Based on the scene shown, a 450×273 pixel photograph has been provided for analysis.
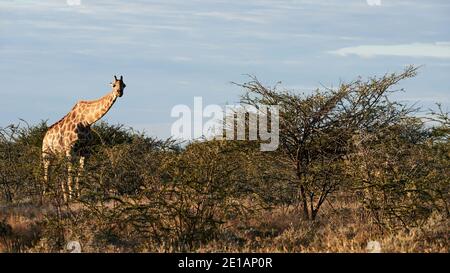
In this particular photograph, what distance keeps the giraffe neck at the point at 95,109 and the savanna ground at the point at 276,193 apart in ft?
15.8

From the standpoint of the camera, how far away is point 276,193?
15297mm

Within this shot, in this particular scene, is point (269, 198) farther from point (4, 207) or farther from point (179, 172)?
point (4, 207)

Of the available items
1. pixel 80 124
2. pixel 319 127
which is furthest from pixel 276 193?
pixel 80 124

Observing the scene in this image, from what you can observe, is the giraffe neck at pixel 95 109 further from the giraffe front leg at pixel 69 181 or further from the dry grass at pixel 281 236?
the giraffe front leg at pixel 69 181

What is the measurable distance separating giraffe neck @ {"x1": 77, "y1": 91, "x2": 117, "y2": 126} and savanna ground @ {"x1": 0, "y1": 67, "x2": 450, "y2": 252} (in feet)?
15.8

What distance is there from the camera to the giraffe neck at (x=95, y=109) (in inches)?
816

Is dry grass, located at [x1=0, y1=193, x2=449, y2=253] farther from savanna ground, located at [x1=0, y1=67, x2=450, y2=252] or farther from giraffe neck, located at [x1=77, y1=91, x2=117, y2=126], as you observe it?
giraffe neck, located at [x1=77, y1=91, x2=117, y2=126]

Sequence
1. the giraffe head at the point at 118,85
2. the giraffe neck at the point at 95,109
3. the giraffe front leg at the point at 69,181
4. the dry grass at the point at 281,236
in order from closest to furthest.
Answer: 1. the dry grass at the point at 281,236
2. the giraffe front leg at the point at 69,181
3. the giraffe head at the point at 118,85
4. the giraffe neck at the point at 95,109

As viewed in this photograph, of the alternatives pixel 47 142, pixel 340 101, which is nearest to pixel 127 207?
pixel 340 101

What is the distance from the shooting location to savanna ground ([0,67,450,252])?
1162 centimetres

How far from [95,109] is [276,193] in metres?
7.80

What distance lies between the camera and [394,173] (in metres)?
12.2

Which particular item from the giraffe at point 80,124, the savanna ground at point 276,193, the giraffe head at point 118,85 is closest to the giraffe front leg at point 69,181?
the savanna ground at point 276,193
